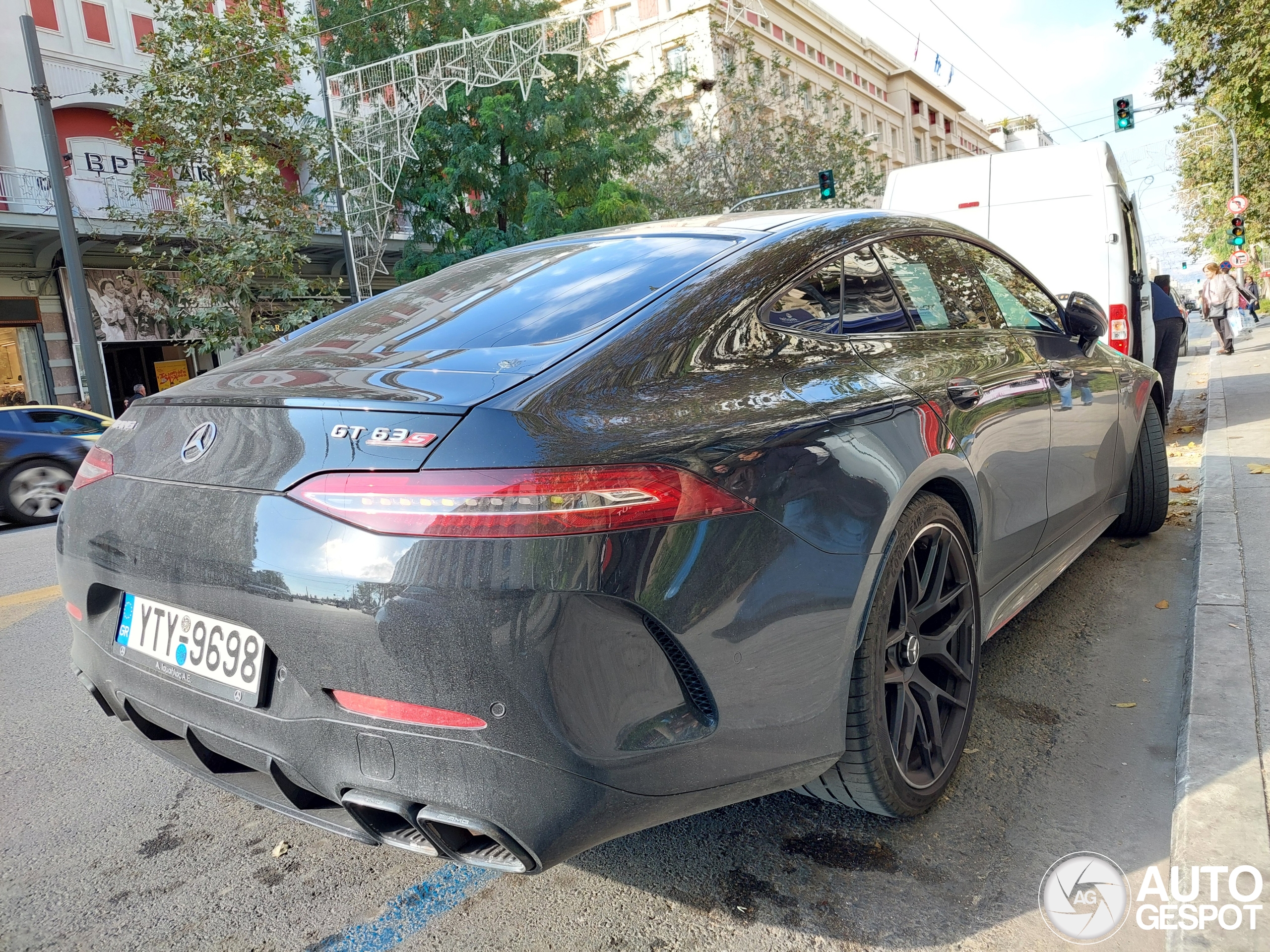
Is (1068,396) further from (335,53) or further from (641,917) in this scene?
(335,53)

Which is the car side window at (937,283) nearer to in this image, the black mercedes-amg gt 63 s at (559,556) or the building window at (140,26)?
the black mercedes-amg gt 63 s at (559,556)

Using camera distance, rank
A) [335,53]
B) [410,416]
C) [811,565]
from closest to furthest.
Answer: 1. [410,416]
2. [811,565]
3. [335,53]

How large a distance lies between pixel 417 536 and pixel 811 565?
79 centimetres

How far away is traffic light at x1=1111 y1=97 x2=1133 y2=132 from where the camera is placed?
22.1m

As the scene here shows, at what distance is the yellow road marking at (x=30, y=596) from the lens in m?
5.05

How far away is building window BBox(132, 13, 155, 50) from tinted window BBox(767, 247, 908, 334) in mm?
23650

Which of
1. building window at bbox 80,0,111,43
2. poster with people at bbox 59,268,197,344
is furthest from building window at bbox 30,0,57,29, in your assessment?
poster with people at bbox 59,268,197,344

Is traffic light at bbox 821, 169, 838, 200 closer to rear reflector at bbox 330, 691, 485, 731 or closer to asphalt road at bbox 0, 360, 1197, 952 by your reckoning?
asphalt road at bbox 0, 360, 1197, 952

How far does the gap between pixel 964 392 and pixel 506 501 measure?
5.09ft

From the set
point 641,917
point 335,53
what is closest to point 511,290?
point 641,917

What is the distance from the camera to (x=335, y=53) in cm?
2247

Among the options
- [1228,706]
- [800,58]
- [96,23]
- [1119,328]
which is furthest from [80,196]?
[800,58]

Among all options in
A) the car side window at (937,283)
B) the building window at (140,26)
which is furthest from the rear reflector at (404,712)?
the building window at (140,26)

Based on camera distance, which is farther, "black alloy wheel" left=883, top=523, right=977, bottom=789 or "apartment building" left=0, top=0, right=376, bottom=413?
"apartment building" left=0, top=0, right=376, bottom=413
